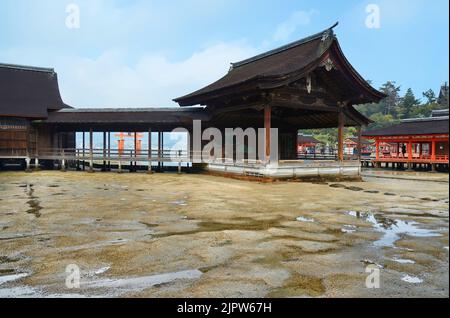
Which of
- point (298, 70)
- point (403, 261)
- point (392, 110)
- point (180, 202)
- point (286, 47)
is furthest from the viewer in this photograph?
point (392, 110)

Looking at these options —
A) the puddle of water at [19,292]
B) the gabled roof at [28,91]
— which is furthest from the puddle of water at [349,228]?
the gabled roof at [28,91]

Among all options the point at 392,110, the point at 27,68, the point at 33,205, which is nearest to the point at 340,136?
the point at 33,205

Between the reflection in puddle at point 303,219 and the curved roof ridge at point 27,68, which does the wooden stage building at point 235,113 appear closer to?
the curved roof ridge at point 27,68

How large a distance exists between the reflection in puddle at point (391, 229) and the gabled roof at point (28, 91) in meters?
24.0

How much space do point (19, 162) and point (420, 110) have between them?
60196mm

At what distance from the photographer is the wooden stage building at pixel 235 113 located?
17781mm

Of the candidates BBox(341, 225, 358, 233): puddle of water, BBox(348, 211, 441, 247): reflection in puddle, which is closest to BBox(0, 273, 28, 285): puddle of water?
BBox(348, 211, 441, 247): reflection in puddle

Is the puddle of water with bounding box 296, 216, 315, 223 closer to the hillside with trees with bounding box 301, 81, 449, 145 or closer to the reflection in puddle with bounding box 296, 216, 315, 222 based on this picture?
the reflection in puddle with bounding box 296, 216, 315, 222

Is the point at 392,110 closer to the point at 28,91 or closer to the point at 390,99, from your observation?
the point at 390,99

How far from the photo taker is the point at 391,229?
288 inches

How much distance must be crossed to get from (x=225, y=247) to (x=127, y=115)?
21032 mm

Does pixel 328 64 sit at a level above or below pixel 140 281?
above

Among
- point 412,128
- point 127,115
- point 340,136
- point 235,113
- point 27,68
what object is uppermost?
point 27,68

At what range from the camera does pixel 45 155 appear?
26094mm
